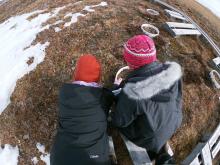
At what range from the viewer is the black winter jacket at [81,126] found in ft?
16.3

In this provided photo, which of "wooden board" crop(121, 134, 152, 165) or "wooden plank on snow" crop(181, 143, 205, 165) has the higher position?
"wooden board" crop(121, 134, 152, 165)

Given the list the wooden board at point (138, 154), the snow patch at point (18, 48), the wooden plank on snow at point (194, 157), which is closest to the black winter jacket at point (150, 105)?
the wooden board at point (138, 154)

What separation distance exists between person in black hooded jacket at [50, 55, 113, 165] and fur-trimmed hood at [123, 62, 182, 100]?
1.28 feet

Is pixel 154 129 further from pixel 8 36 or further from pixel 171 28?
pixel 8 36

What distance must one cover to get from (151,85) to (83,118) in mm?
858

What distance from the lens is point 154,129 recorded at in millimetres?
5086

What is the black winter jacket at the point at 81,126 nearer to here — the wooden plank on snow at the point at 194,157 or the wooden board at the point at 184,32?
the wooden plank on snow at the point at 194,157

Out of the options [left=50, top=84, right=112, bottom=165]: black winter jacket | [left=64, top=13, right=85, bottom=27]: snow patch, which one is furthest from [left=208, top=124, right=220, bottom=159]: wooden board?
[left=64, top=13, right=85, bottom=27]: snow patch

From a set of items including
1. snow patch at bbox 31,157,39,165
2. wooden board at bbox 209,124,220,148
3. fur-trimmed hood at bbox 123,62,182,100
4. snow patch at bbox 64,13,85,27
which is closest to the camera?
fur-trimmed hood at bbox 123,62,182,100

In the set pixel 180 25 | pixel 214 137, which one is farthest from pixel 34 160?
pixel 180 25

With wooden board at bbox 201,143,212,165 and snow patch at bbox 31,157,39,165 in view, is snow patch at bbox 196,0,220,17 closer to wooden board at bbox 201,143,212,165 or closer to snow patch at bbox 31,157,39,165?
wooden board at bbox 201,143,212,165

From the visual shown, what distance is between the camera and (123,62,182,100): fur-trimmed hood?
16.0ft

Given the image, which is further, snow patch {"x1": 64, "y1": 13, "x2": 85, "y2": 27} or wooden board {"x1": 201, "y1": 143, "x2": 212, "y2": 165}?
snow patch {"x1": 64, "y1": 13, "x2": 85, "y2": 27}

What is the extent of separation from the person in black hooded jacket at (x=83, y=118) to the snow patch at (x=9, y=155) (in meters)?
1.40
